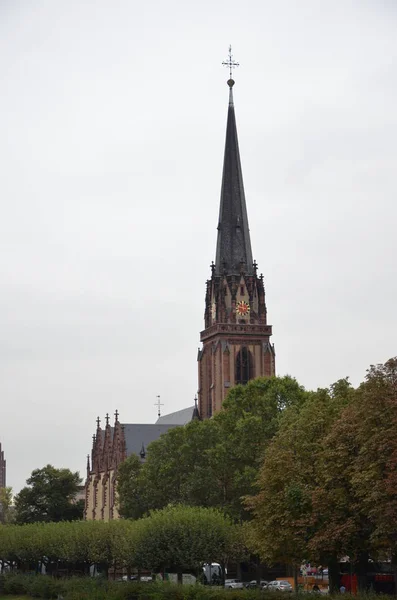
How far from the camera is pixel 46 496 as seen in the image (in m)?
161

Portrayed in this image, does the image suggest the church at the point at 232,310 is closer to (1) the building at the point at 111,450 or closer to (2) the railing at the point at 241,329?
(2) the railing at the point at 241,329

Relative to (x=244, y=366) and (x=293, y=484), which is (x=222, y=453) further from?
(x=244, y=366)

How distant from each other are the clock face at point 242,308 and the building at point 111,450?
1699 cm

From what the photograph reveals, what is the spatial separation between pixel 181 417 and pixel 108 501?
17.5m

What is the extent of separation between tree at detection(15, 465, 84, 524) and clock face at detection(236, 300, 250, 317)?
33.5 meters

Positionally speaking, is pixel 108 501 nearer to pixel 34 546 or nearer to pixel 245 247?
pixel 245 247

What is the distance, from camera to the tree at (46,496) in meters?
159

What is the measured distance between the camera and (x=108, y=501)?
6993 inches

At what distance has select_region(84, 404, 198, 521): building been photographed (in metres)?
175

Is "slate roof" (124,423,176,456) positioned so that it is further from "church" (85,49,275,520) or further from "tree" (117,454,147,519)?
"tree" (117,454,147,519)

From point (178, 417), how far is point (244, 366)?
29.5m

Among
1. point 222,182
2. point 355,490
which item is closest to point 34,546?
point 355,490

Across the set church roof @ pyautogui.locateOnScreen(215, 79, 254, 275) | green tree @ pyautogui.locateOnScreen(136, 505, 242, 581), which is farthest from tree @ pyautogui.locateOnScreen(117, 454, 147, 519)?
church roof @ pyautogui.locateOnScreen(215, 79, 254, 275)

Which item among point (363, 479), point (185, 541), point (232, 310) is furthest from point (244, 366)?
point (363, 479)
